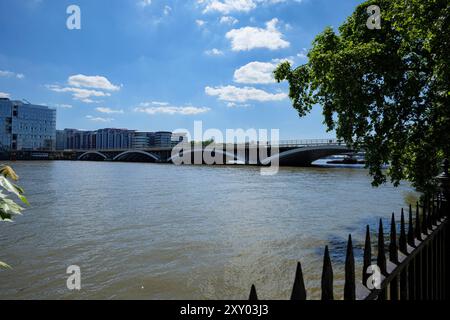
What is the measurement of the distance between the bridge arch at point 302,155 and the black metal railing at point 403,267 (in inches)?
1888

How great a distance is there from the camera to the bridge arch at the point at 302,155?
169 ft

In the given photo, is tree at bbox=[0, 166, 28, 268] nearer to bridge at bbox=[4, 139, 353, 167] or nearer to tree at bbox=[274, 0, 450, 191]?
tree at bbox=[274, 0, 450, 191]

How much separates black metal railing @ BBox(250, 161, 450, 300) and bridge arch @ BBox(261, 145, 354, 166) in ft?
157

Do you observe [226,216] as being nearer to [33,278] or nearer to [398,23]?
[33,278]

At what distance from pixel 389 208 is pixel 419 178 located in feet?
20.6

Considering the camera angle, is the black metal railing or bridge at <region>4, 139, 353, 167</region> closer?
the black metal railing

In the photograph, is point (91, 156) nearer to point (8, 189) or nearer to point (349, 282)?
point (8, 189)

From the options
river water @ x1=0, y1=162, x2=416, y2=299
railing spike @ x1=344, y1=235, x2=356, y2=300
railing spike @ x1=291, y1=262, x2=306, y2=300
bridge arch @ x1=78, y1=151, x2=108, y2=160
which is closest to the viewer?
railing spike @ x1=291, y1=262, x2=306, y2=300

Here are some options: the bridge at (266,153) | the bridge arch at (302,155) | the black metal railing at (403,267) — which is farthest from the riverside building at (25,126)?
the black metal railing at (403,267)

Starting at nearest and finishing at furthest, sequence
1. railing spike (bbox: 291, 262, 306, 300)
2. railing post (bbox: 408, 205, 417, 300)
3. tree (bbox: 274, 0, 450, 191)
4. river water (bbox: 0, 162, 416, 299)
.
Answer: railing spike (bbox: 291, 262, 306, 300) → railing post (bbox: 408, 205, 417, 300) → river water (bbox: 0, 162, 416, 299) → tree (bbox: 274, 0, 450, 191)

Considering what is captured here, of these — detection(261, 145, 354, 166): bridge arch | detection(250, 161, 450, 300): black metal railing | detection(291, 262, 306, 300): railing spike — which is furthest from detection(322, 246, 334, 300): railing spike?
detection(261, 145, 354, 166): bridge arch

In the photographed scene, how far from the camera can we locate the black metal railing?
167 cm

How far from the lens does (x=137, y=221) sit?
34.2ft

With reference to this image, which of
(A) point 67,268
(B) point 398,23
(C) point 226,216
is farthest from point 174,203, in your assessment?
(B) point 398,23
